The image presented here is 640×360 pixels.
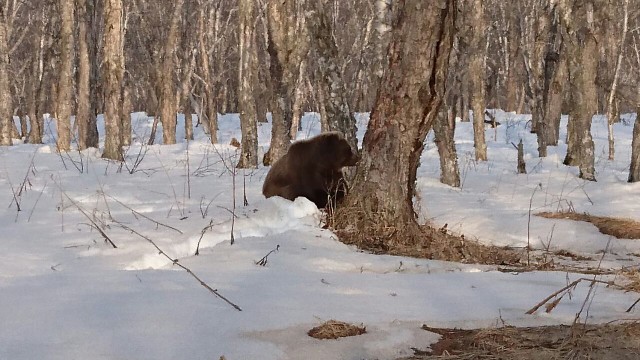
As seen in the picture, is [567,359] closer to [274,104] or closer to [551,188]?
[551,188]

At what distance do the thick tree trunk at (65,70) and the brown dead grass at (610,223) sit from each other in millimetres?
9490

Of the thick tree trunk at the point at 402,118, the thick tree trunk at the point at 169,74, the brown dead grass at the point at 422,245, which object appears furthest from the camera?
the thick tree trunk at the point at 169,74

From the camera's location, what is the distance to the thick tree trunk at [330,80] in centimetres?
604

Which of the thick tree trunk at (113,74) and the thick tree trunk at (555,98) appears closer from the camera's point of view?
the thick tree trunk at (113,74)

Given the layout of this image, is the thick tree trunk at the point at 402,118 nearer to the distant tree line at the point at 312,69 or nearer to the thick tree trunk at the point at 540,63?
the distant tree line at the point at 312,69

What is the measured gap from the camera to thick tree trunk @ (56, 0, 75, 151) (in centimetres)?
1188

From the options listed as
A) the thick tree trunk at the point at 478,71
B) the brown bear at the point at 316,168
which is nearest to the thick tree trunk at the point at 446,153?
the thick tree trunk at the point at 478,71

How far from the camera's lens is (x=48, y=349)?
6.23ft

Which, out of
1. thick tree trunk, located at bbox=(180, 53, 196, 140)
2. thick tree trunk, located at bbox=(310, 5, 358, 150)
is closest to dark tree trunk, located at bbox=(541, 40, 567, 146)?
thick tree trunk, located at bbox=(310, 5, 358, 150)

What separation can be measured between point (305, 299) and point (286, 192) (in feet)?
10.1

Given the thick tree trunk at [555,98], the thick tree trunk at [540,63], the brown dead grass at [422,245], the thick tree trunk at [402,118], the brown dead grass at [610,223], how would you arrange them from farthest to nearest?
1. the thick tree trunk at [540,63]
2. the thick tree trunk at [555,98]
3. the brown dead grass at [610,223]
4. the thick tree trunk at [402,118]
5. the brown dead grass at [422,245]

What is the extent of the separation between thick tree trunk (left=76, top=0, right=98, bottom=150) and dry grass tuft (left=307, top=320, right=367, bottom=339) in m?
11.5

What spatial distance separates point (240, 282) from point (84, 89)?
35.7 feet

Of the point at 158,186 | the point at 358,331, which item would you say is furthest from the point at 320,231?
the point at 158,186
